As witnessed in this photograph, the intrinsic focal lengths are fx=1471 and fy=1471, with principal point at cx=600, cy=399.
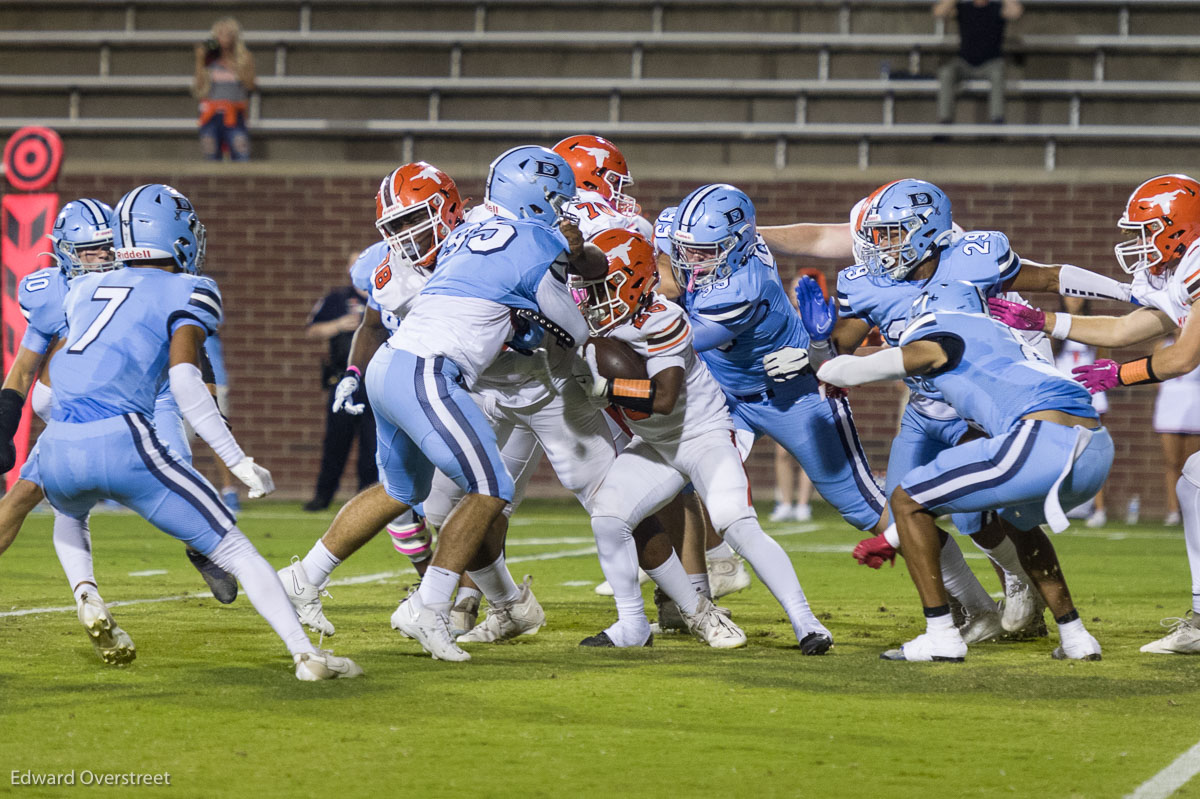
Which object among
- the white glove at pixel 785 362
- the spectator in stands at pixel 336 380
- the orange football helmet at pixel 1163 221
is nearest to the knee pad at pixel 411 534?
the white glove at pixel 785 362

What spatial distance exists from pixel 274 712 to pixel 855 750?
1.62m

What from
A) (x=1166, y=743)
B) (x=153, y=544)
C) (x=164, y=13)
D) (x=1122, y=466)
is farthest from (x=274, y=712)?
(x=164, y=13)

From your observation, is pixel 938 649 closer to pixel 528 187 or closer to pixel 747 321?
pixel 747 321

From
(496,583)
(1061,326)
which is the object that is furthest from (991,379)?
(496,583)

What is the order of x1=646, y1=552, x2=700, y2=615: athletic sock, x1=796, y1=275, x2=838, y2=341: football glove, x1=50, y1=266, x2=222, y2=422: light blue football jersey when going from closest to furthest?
x1=50, y1=266, x2=222, y2=422: light blue football jersey < x1=646, y1=552, x2=700, y2=615: athletic sock < x1=796, y1=275, x2=838, y2=341: football glove

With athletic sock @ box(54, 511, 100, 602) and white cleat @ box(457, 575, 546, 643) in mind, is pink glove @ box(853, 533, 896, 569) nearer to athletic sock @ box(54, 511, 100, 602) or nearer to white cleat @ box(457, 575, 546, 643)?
white cleat @ box(457, 575, 546, 643)

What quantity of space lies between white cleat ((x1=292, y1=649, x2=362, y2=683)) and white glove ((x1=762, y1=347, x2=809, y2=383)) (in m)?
2.08

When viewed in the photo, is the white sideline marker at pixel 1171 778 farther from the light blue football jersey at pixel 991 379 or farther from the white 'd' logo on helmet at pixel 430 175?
the white 'd' logo on helmet at pixel 430 175

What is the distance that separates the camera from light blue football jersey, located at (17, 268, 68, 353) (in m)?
6.06

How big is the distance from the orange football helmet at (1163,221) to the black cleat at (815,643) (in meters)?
1.92

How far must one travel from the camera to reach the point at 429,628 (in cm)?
501

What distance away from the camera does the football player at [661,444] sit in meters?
5.33

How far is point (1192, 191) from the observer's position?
19.0ft

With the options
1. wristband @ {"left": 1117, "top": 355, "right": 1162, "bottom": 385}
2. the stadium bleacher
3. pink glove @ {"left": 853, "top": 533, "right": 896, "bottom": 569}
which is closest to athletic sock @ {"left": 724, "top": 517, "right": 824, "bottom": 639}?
pink glove @ {"left": 853, "top": 533, "right": 896, "bottom": 569}
